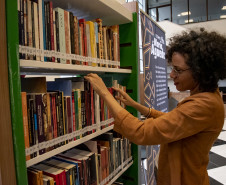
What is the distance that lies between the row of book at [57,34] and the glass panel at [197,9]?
29.5ft

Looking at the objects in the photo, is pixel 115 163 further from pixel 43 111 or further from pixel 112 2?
pixel 112 2

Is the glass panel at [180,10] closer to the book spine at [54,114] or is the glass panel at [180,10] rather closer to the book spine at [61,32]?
the book spine at [61,32]

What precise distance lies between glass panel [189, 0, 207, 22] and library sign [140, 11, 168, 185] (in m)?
7.63

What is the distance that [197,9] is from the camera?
9688 millimetres

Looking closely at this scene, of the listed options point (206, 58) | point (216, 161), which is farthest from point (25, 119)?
point (216, 161)

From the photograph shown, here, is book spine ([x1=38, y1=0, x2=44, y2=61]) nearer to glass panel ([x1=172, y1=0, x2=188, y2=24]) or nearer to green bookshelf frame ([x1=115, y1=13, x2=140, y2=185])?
green bookshelf frame ([x1=115, y1=13, x2=140, y2=185])

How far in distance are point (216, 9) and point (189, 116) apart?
10653 mm

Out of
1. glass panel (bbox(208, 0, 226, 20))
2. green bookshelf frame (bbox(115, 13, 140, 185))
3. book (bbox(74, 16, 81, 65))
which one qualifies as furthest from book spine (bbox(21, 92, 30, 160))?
glass panel (bbox(208, 0, 226, 20))

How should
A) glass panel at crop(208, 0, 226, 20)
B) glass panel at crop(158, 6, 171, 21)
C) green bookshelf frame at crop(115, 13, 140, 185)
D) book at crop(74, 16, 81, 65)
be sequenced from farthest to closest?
1. glass panel at crop(158, 6, 171, 21)
2. glass panel at crop(208, 0, 226, 20)
3. green bookshelf frame at crop(115, 13, 140, 185)
4. book at crop(74, 16, 81, 65)

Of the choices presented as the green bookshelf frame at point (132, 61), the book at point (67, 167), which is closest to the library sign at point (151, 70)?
the green bookshelf frame at point (132, 61)

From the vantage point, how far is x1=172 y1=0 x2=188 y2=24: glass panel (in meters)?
9.33

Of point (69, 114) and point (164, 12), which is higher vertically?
point (164, 12)

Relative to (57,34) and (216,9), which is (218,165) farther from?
(216,9)

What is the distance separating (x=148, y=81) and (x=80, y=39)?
41.3 inches
